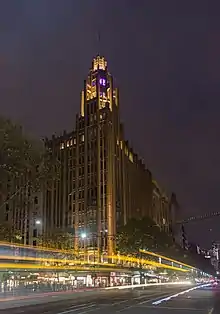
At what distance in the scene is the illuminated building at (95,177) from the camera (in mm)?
118438

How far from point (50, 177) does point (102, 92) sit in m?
112

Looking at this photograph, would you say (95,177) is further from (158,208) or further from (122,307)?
(122,307)

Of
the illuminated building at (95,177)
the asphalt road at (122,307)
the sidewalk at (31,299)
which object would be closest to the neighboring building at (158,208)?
the illuminated building at (95,177)

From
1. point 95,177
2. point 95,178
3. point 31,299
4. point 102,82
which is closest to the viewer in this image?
point 31,299

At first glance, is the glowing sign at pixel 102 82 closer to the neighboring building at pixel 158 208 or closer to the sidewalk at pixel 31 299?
the neighboring building at pixel 158 208

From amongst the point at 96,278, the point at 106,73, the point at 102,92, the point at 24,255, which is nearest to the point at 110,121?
the point at 102,92

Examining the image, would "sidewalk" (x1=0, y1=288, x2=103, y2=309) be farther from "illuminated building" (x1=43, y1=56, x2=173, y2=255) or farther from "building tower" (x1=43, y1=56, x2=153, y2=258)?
"building tower" (x1=43, y1=56, x2=153, y2=258)

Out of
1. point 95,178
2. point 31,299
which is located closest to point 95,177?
point 95,178

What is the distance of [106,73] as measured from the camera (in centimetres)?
14738

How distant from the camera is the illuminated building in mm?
118438

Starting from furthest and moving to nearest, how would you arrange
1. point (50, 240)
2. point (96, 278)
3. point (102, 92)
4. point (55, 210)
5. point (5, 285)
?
point (102, 92), point (55, 210), point (50, 240), point (96, 278), point (5, 285)

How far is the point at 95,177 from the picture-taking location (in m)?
123

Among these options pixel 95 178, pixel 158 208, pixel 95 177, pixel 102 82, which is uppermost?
pixel 102 82

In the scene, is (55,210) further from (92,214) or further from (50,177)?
(50,177)
